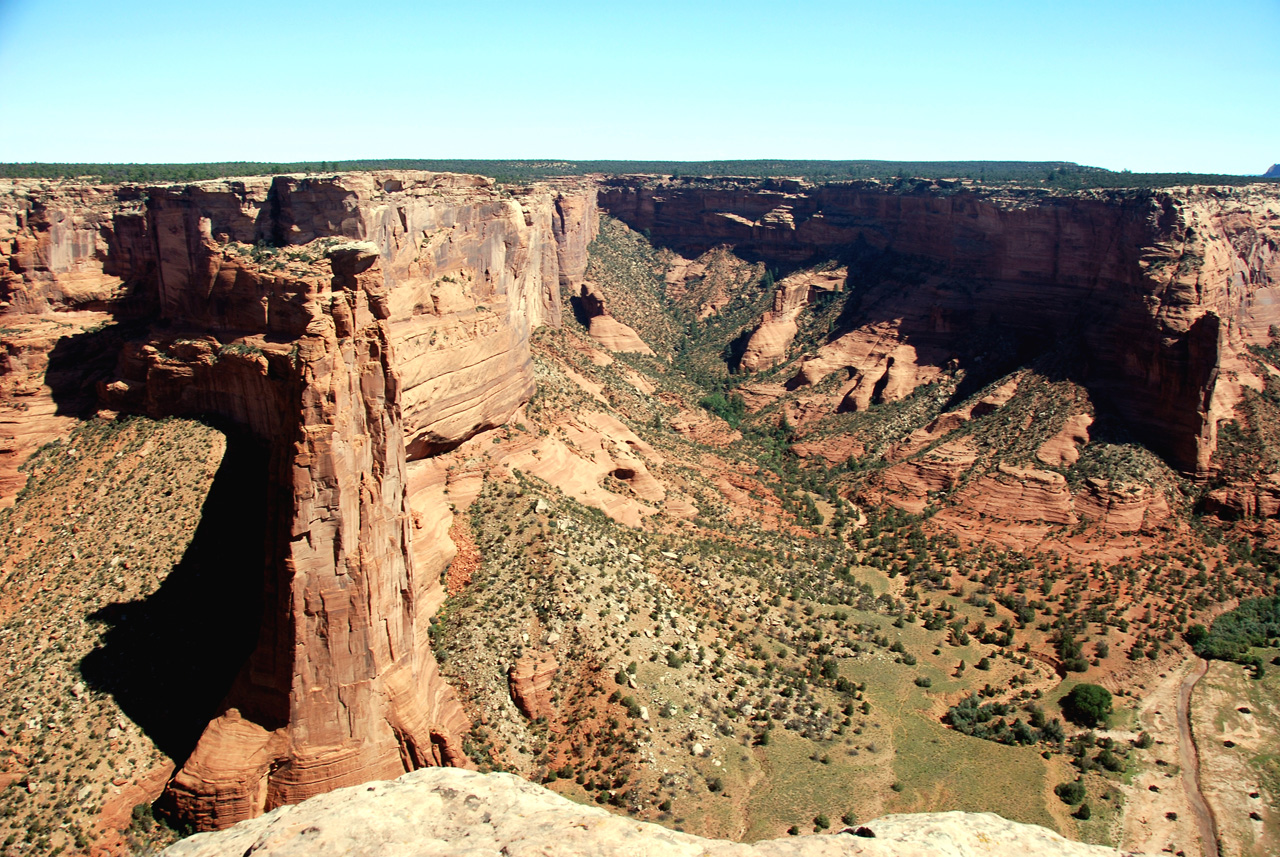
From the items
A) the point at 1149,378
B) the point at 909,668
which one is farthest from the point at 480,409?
the point at 1149,378

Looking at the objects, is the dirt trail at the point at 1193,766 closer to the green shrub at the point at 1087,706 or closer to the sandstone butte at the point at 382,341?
the green shrub at the point at 1087,706

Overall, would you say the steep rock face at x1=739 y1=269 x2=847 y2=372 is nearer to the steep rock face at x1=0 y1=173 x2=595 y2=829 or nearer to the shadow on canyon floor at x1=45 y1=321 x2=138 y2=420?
the steep rock face at x1=0 y1=173 x2=595 y2=829

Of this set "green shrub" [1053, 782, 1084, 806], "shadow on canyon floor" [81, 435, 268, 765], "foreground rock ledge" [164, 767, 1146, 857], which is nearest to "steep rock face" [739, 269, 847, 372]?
"green shrub" [1053, 782, 1084, 806]

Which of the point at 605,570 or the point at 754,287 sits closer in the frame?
the point at 605,570

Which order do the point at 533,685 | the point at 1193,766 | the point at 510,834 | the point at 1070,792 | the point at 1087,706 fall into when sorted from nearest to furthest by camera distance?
the point at 510,834
the point at 533,685
the point at 1070,792
the point at 1193,766
the point at 1087,706

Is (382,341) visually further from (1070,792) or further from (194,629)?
(1070,792)

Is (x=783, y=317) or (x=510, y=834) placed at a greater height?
(x=783, y=317)

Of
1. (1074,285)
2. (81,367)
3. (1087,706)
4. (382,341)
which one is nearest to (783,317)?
(1074,285)

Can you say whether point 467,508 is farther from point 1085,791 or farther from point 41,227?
point 1085,791
